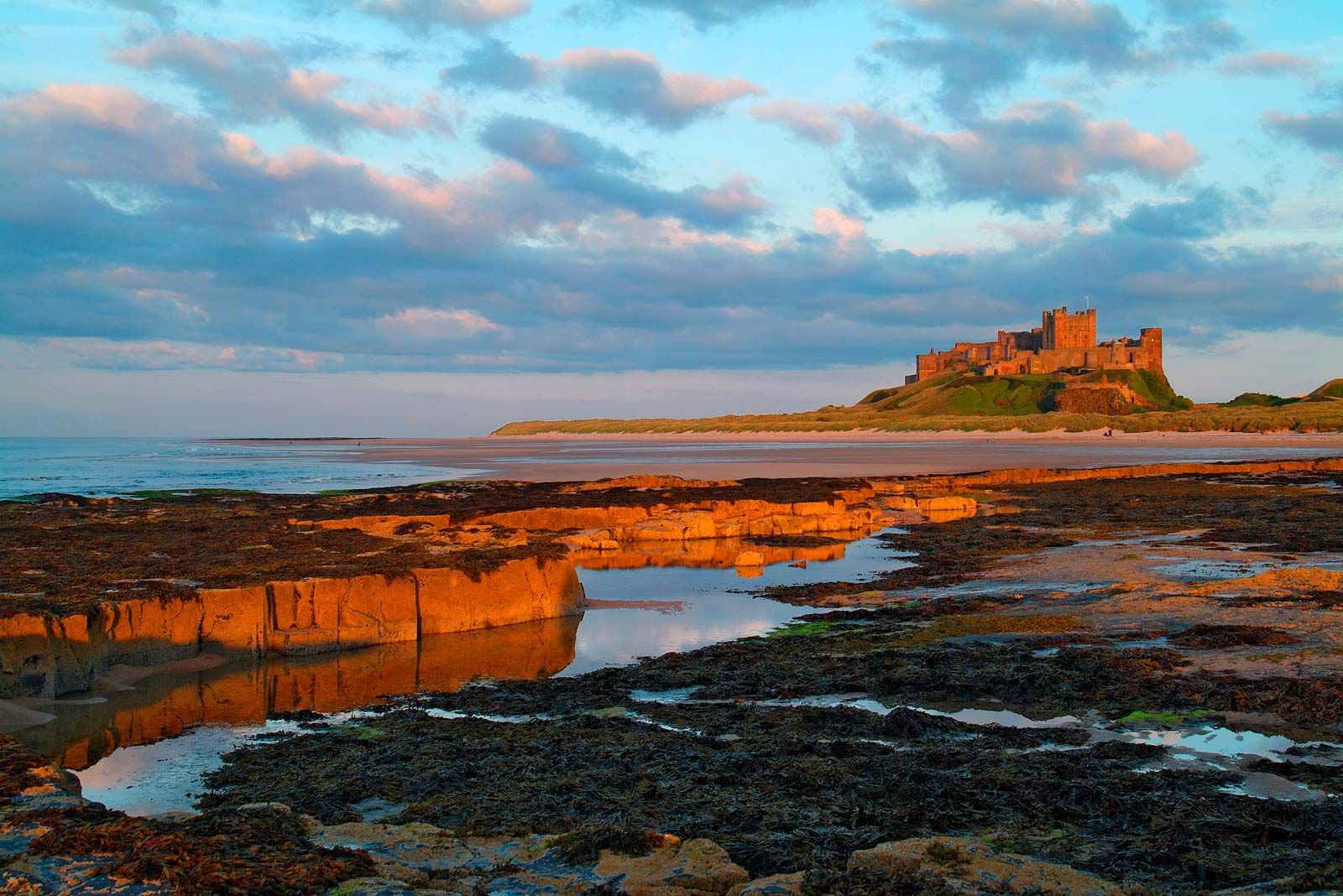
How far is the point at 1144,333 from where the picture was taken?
582ft

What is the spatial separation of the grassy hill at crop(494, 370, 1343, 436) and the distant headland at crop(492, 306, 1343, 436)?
0.18 metres

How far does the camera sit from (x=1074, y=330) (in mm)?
181250

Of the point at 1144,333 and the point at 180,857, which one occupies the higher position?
the point at 1144,333

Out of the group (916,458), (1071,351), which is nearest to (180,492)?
(916,458)

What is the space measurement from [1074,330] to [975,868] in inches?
7562

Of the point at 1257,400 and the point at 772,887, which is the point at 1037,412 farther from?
the point at 772,887

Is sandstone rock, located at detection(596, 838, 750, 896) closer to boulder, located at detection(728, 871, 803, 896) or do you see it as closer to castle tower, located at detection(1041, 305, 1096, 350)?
boulder, located at detection(728, 871, 803, 896)

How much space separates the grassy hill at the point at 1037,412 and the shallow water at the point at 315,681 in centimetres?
8850

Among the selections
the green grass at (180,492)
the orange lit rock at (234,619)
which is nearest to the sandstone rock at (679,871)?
the orange lit rock at (234,619)

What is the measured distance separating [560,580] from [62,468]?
5956cm

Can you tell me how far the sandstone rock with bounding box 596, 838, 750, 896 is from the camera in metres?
4.57

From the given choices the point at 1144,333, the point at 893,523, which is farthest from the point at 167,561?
the point at 1144,333

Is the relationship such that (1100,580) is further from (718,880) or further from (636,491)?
(636,491)

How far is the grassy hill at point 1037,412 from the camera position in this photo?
9594cm
